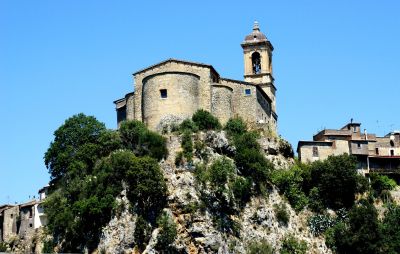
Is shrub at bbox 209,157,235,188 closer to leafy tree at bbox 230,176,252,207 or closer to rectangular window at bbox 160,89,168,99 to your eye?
leafy tree at bbox 230,176,252,207

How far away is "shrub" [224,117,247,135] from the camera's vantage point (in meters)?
73.5

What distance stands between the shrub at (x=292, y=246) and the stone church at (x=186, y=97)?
11.8 metres

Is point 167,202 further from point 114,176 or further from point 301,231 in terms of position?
point 301,231

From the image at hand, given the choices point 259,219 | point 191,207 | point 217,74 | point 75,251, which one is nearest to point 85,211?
point 75,251

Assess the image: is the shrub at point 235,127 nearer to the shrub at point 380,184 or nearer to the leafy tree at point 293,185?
the leafy tree at point 293,185

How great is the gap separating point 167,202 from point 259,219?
791 cm

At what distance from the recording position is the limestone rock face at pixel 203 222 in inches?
2542

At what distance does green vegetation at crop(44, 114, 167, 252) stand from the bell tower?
18.2 meters

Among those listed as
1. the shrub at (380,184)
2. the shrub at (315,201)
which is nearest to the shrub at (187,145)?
the shrub at (315,201)

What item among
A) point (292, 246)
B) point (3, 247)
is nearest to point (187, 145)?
point (292, 246)

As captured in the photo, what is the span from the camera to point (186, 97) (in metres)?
73.8

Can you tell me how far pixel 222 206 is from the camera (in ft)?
221

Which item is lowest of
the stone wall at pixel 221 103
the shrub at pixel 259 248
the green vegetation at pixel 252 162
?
the shrub at pixel 259 248

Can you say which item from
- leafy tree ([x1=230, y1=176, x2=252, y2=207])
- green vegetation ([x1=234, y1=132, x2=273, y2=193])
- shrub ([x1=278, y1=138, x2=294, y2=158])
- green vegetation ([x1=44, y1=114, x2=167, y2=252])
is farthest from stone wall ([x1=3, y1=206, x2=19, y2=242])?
shrub ([x1=278, y1=138, x2=294, y2=158])
